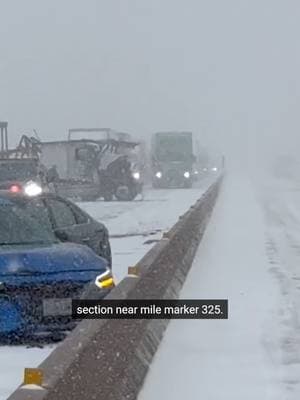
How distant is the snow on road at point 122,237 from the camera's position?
6961 mm

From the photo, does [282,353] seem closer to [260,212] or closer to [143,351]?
[143,351]

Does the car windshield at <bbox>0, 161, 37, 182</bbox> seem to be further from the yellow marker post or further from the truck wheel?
the yellow marker post

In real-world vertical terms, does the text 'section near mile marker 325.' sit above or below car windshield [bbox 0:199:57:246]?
below

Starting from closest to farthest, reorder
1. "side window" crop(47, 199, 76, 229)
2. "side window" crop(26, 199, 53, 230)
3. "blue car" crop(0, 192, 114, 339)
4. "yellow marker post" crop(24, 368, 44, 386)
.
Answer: "yellow marker post" crop(24, 368, 44, 386) < "blue car" crop(0, 192, 114, 339) < "side window" crop(26, 199, 53, 230) < "side window" crop(47, 199, 76, 229)

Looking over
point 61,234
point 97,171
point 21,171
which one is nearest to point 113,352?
point 61,234

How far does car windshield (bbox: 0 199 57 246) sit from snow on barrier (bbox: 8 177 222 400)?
114 centimetres

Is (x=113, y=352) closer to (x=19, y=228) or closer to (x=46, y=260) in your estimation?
(x=46, y=260)

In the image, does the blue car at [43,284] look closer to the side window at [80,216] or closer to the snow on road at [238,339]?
the snow on road at [238,339]

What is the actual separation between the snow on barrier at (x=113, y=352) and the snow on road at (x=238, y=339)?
8.2 inches

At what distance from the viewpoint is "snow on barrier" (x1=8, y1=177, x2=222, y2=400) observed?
13.9 ft

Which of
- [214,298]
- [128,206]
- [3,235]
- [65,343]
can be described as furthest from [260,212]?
[65,343]

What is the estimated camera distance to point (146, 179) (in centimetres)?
6625

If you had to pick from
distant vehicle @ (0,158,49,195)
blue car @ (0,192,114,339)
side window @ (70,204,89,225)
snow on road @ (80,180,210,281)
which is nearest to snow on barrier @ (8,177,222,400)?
blue car @ (0,192,114,339)

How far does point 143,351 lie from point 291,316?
281 centimetres
